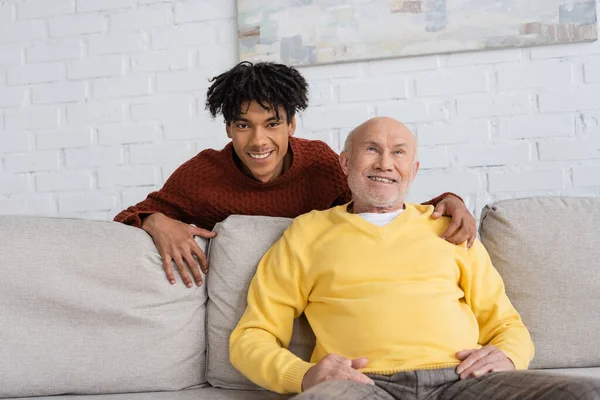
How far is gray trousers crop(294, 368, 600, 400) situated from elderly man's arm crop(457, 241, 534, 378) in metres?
0.06

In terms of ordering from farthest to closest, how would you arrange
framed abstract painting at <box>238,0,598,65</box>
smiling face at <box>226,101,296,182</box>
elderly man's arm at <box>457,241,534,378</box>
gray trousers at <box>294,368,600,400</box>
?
framed abstract painting at <box>238,0,598,65</box> → smiling face at <box>226,101,296,182</box> → elderly man's arm at <box>457,241,534,378</box> → gray trousers at <box>294,368,600,400</box>

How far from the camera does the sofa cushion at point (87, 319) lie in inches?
64.1

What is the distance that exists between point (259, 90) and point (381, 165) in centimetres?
50

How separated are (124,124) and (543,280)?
175 centimetres

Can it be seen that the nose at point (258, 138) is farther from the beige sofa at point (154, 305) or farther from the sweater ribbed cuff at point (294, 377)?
the sweater ribbed cuff at point (294, 377)

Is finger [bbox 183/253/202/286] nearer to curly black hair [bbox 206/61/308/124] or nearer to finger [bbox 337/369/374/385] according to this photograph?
curly black hair [bbox 206/61/308/124]

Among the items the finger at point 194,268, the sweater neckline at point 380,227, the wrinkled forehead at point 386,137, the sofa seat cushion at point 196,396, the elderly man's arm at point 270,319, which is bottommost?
the sofa seat cushion at point 196,396

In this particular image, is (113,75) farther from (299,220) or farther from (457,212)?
(457,212)

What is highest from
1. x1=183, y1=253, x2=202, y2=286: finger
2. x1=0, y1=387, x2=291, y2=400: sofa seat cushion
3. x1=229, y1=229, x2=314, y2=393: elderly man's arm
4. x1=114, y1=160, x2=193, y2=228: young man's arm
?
x1=114, y1=160, x2=193, y2=228: young man's arm

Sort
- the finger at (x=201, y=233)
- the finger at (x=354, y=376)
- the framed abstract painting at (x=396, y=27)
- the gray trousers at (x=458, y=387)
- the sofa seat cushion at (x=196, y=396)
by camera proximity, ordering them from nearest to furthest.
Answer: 1. the gray trousers at (x=458, y=387)
2. the finger at (x=354, y=376)
3. the sofa seat cushion at (x=196, y=396)
4. the finger at (x=201, y=233)
5. the framed abstract painting at (x=396, y=27)

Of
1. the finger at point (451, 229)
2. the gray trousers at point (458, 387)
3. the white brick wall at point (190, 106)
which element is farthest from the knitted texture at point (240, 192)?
the gray trousers at point (458, 387)

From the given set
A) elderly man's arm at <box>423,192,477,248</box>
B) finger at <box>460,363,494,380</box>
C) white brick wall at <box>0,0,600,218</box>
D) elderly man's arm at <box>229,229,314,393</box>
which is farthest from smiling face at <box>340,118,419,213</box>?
white brick wall at <box>0,0,600,218</box>

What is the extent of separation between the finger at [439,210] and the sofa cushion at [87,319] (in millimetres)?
666

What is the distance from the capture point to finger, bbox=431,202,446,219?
5.33 feet
